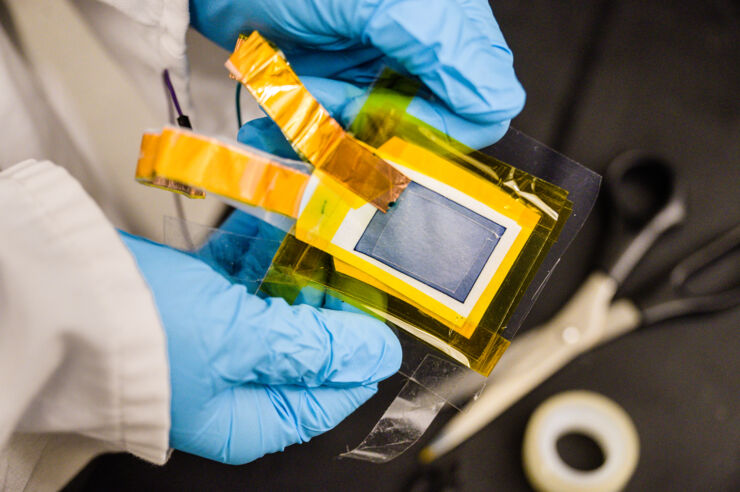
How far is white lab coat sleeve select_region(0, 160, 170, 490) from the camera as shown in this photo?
0.36 metres

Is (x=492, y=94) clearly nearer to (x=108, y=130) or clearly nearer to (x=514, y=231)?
(x=514, y=231)

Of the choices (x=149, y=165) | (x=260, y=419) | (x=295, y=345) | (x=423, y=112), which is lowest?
(x=260, y=419)

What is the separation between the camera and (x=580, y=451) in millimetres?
729

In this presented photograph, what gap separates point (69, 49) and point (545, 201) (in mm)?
570

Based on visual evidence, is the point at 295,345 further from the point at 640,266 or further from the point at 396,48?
the point at 640,266

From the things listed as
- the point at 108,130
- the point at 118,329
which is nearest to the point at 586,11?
the point at 108,130

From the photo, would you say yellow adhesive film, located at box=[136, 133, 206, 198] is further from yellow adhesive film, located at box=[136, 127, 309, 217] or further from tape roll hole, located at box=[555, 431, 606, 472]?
tape roll hole, located at box=[555, 431, 606, 472]

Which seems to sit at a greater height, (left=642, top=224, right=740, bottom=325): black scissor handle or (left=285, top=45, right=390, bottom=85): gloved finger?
(left=285, top=45, right=390, bottom=85): gloved finger

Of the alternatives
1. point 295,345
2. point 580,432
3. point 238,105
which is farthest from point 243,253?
point 580,432

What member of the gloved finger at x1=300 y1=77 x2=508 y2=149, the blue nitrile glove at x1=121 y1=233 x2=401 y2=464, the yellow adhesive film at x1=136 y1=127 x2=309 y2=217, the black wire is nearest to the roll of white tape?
the blue nitrile glove at x1=121 y1=233 x2=401 y2=464

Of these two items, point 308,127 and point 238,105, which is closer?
point 308,127

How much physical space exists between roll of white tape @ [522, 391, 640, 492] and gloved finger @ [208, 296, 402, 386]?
284 mm

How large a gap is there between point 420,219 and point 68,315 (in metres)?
0.32

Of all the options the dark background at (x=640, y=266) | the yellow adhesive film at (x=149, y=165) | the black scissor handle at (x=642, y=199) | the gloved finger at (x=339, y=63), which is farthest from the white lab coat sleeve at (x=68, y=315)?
the black scissor handle at (x=642, y=199)
